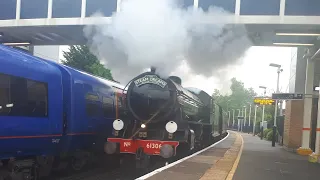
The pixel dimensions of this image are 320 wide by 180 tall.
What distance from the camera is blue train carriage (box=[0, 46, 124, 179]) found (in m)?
7.14

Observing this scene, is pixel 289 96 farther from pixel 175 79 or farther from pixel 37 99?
pixel 37 99

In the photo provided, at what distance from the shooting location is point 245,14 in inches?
488

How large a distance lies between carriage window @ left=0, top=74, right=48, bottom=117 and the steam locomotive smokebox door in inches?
111

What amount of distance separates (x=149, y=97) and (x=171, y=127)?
3.72ft

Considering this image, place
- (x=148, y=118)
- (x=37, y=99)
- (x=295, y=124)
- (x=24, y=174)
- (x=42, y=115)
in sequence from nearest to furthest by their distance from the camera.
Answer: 1. (x=24, y=174)
2. (x=37, y=99)
3. (x=42, y=115)
4. (x=148, y=118)
5. (x=295, y=124)

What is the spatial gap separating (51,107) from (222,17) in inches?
257

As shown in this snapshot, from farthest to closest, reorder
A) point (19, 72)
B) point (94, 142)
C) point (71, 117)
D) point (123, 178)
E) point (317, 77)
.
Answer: point (317, 77), point (94, 142), point (123, 178), point (71, 117), point (19, 72)

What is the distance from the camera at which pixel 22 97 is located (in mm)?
7469

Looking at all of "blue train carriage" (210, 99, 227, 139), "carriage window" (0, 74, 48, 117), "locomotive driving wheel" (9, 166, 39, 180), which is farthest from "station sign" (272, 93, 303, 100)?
"locomotive driving wheel" (9, 166, 39, 180)

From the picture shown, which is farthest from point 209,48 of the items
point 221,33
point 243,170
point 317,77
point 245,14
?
point 317,77

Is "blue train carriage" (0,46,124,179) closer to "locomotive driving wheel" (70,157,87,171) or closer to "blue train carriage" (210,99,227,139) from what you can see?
"locomotive driving wheel" (70,157,87,171)

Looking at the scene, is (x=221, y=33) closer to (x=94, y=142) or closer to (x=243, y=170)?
(x=243, y=170)

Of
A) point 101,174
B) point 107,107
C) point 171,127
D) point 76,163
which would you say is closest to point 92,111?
point 107,107

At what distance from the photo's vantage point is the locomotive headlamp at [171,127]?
31.7 ft
